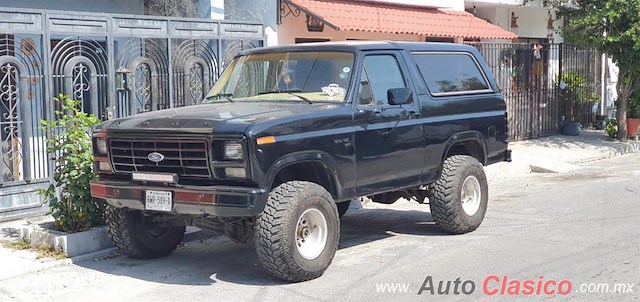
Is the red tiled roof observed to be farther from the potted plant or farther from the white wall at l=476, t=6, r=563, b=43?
the potted plant

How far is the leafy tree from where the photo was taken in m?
17.6

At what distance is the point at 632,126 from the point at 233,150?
598 inches

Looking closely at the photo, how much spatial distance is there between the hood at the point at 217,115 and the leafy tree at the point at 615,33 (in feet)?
39.4

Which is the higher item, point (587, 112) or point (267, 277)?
point (587, 112)

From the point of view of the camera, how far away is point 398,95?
25.9ft

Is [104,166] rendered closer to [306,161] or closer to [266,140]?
[266,140]

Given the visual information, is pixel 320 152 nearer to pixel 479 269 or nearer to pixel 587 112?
pixel 479 269

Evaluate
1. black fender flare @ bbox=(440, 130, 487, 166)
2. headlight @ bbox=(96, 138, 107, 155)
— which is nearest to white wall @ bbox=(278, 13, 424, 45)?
black fender flare @ bbox=(440, 130, 487, 166)

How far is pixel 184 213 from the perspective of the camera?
271 inches

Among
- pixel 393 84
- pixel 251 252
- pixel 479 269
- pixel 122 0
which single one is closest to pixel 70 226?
pixel 251 252

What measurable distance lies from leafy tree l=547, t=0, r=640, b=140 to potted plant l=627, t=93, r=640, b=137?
158mm

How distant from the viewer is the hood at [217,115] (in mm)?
6797

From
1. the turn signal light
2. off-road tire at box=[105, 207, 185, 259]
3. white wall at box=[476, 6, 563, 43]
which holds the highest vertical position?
white wall at box=[476, 6, 563, 43]

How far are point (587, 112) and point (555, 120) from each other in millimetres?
1898
